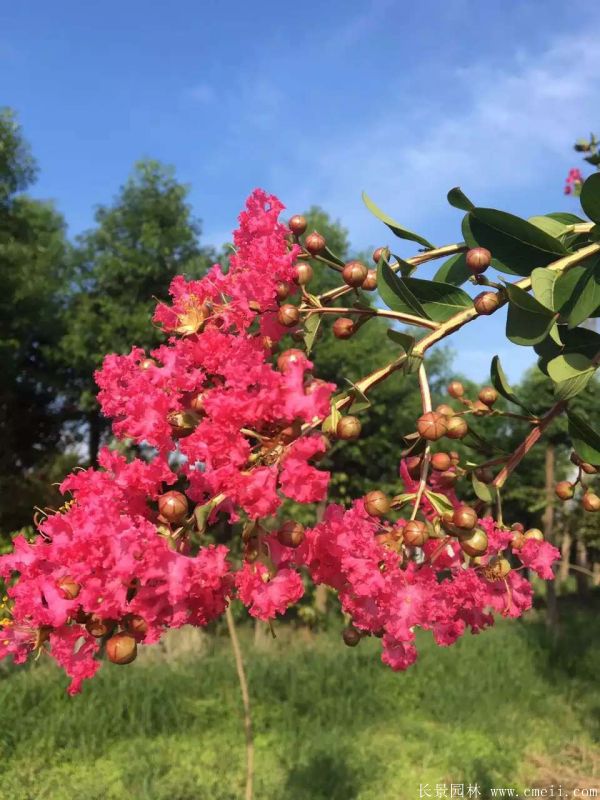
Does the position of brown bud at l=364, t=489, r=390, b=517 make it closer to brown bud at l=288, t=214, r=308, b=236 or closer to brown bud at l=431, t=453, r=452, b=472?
brown bud at l=431, t=453, r=452, b=472

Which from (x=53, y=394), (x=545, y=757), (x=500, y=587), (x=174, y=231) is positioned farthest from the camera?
(x=53, y=394)

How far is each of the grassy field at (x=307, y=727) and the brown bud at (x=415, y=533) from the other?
10.3 feet

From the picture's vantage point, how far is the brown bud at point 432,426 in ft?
2.70

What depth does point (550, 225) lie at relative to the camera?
1.09 m

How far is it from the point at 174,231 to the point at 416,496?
8.91 meters

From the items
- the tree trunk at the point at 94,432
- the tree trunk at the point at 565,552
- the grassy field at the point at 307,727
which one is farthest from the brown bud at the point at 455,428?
the tree trunk at the point at 94,432

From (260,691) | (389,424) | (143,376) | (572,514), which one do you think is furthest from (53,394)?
(143,376)

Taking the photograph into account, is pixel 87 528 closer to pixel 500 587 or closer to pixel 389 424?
pixel 500 587

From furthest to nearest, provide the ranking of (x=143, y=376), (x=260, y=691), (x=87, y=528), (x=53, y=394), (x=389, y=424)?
1. (x=53, y=394)
2. (x=389, y=424)
3. (x=260, y=691)
4. (x=143, y=376)
5. (x=87, y=528)

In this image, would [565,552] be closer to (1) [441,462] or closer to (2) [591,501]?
(2) [591,501]

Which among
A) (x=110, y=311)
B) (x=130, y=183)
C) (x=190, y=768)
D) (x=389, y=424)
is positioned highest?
(x=130, y=183)

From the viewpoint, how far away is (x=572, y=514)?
10.2 m

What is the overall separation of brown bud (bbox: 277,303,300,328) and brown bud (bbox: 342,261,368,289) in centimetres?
10

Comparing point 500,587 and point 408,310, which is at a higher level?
point 408,310
